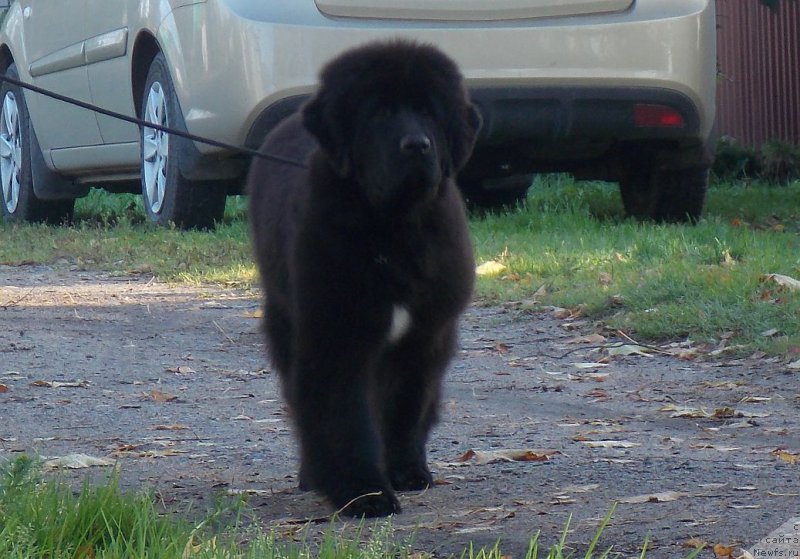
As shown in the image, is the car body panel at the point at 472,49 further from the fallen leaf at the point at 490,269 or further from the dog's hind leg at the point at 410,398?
→ the dog's hind leg at the point at 410,398

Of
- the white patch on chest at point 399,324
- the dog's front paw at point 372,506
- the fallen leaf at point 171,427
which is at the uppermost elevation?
the white patch on chest at point 399,324

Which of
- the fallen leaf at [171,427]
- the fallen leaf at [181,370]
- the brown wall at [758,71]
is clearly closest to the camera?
the fallen leaf at [171,427]

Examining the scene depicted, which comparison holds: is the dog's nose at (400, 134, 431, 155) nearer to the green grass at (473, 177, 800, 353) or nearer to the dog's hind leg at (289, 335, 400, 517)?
the dog's hind leg at (289, 335, 400, 517)

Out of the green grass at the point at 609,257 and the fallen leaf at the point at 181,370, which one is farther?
the green grass at the point at 609,257

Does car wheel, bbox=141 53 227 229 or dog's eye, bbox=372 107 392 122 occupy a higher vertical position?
dog's eye, bbox=372 107 392 122

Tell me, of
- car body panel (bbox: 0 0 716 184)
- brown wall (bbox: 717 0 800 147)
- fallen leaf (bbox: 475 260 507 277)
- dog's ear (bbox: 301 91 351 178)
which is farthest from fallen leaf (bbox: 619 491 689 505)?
brown wall (bbox: 717 0 800 147)

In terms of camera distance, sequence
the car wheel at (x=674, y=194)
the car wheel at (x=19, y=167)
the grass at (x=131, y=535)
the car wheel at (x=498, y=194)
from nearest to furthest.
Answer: the grass at (x=131, y=535), the car wheel at (x=674, y=194), the car wheel at (x=498, y=194), the car wheel at (x=19, y=167)

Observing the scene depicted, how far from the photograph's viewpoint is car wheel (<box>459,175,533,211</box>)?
32.5 feet

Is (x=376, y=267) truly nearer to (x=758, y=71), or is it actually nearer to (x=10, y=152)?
(x=10, y=152)

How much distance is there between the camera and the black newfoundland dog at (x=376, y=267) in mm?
3289

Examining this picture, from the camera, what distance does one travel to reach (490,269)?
265 inches

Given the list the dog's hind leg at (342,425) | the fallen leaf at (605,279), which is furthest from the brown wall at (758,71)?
the dog's hind leg at (342,425)

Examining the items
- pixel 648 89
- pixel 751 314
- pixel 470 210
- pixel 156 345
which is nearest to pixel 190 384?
pixel 156 345

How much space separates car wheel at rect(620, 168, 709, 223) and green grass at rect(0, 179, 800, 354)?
0.62ft
